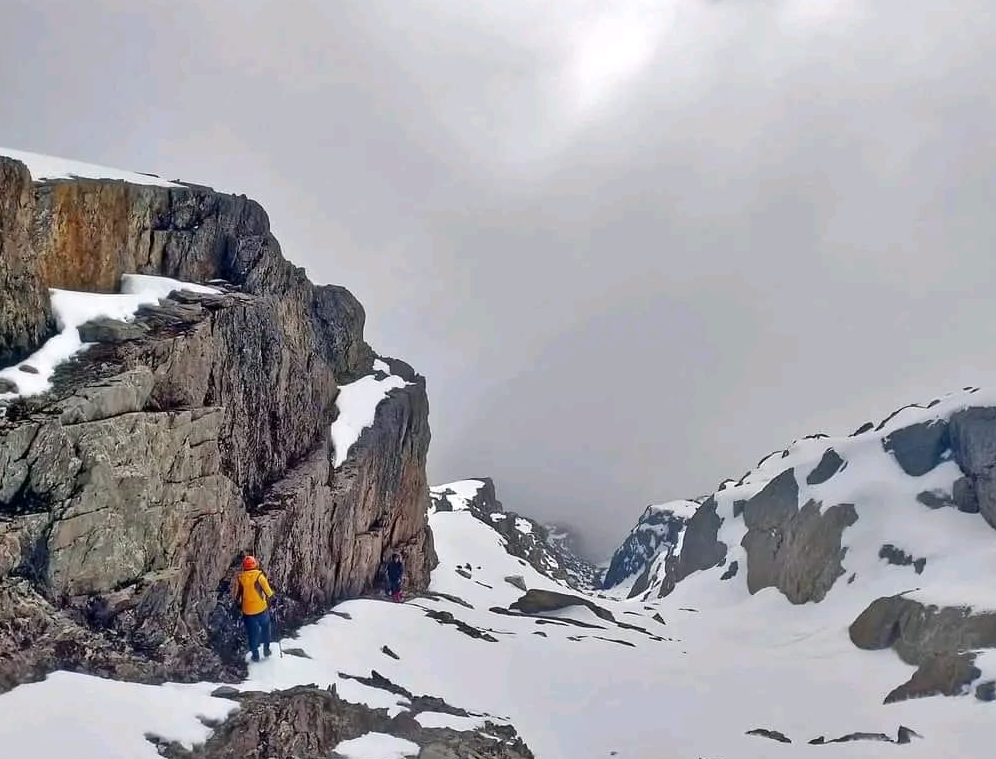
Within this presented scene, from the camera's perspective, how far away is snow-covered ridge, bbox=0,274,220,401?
66.3 ft

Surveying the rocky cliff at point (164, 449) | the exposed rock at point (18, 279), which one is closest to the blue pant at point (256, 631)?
the rocky cliff at point (164, 449)

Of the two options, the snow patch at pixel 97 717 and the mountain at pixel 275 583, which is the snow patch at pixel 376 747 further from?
the snow patch at pixel 97 717

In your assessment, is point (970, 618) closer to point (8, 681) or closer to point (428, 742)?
point (428, 742)

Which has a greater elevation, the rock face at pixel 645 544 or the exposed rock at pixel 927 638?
the rock face at pixel 645 544

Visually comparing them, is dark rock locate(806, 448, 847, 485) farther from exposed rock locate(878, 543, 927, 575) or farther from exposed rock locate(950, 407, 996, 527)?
exposed rock locate(878, 543, 927, 575)

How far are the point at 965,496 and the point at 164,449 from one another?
6273cm

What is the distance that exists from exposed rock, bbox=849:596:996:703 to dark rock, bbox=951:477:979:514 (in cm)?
1485

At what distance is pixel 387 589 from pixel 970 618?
3533cm

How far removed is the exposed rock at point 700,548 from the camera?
88.2m

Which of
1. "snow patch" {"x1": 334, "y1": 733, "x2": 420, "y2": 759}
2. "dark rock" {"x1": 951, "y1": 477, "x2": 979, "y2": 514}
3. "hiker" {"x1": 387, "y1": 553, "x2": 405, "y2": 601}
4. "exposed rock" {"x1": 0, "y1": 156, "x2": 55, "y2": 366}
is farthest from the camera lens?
"dark rock" {"x1": 951, "y1": 477, "x2": 979, "y2": 514}

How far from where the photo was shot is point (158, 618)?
65.6ft

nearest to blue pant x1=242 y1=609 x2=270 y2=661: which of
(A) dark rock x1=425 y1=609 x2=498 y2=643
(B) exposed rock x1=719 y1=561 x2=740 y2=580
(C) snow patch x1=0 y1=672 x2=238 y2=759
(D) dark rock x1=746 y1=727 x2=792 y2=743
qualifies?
(C) snow patch x1=0 y1=672 x2=238 y2=759

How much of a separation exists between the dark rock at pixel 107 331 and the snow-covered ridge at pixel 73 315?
0.62ft

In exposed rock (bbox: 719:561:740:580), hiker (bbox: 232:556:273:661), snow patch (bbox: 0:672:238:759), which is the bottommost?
snow patch (bbox: 0:672:238:759)
